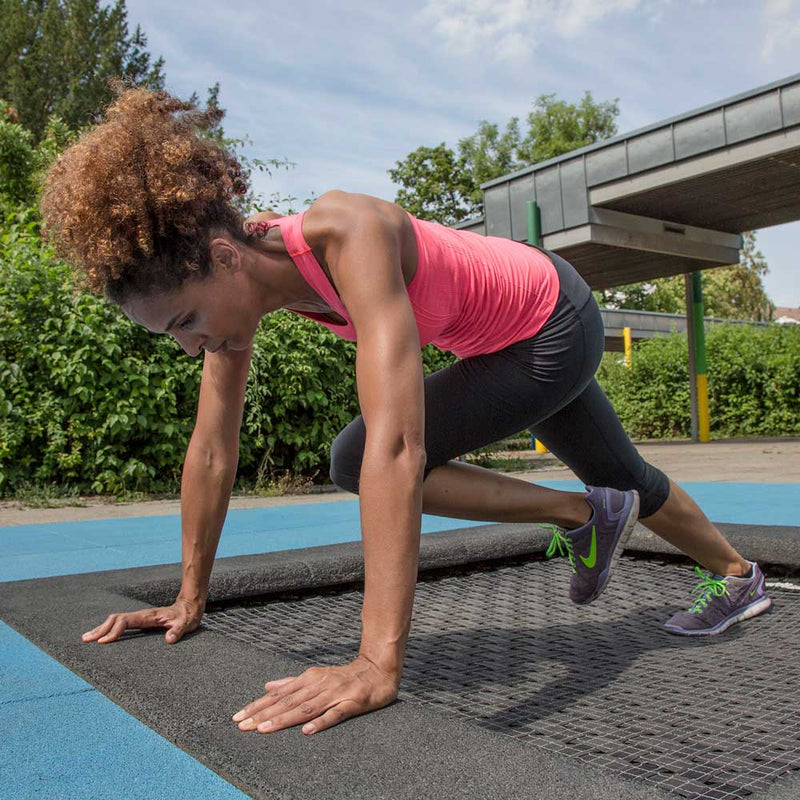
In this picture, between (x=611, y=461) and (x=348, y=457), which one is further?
(x=611, y=461)

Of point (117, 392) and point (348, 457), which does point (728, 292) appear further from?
point (348, 457)

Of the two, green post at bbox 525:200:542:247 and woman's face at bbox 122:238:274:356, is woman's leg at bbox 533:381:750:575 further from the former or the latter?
green post at bbox 525:200:542:247

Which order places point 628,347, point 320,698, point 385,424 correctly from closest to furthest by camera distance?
point 320,698 < point 385,424 < point 628,347

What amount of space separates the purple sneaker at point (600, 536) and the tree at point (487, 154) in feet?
86.3

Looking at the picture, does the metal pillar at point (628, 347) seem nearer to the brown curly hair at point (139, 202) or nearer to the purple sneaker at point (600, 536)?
the purple sneaker at point (600, 536)

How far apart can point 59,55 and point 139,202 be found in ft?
75.2

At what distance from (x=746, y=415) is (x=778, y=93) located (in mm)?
7462

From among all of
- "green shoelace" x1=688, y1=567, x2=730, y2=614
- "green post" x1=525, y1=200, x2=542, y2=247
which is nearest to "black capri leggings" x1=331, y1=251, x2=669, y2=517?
"green shoelace" x1=688, y1=567, x2=730, y2=614

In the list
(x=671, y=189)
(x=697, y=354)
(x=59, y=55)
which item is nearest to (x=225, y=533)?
(x=671, y=189)

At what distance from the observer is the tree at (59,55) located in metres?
20.7

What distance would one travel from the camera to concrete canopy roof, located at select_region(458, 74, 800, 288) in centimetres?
837

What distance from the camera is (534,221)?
32.8 feet

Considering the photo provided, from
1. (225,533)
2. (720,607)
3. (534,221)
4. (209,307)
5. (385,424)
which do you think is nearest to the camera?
(385,424)

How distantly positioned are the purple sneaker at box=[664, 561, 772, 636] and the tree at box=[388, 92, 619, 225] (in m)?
26.1
